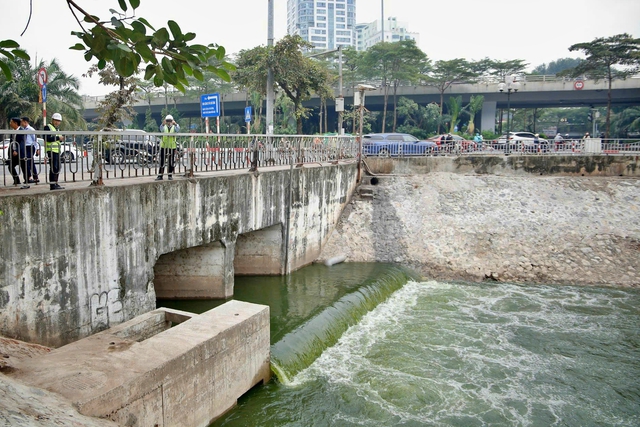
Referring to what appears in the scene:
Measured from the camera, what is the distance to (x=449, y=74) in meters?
51.8

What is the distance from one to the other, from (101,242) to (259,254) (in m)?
7.12

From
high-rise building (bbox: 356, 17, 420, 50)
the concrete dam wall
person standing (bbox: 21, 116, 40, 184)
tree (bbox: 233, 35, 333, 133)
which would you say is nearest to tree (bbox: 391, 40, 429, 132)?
tree (bbox: 233, 35, 333, 133)

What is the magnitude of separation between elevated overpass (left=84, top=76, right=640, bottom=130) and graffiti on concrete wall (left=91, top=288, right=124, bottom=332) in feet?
143

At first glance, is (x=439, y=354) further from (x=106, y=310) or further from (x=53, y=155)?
(x=53, y=155)

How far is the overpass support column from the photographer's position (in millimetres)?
54000

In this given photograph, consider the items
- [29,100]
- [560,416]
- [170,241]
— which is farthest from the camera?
[29,100]

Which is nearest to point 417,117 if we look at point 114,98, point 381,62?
point 381,62

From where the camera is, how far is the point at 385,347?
11.6m

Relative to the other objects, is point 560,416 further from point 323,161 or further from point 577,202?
point 577,202

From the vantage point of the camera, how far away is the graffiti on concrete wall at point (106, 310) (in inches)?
362

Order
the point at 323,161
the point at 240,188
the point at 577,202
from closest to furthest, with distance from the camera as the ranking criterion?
the point at 240,188
the point at 323,161
the point at 577,202

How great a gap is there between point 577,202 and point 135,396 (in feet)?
61.9

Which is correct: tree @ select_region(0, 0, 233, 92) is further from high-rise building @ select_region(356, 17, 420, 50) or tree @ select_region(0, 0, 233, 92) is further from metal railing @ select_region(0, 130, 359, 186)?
high-rise building @ select_region(356, 17, 420, 50)

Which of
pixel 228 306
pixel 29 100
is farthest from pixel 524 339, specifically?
pixel 29 100
